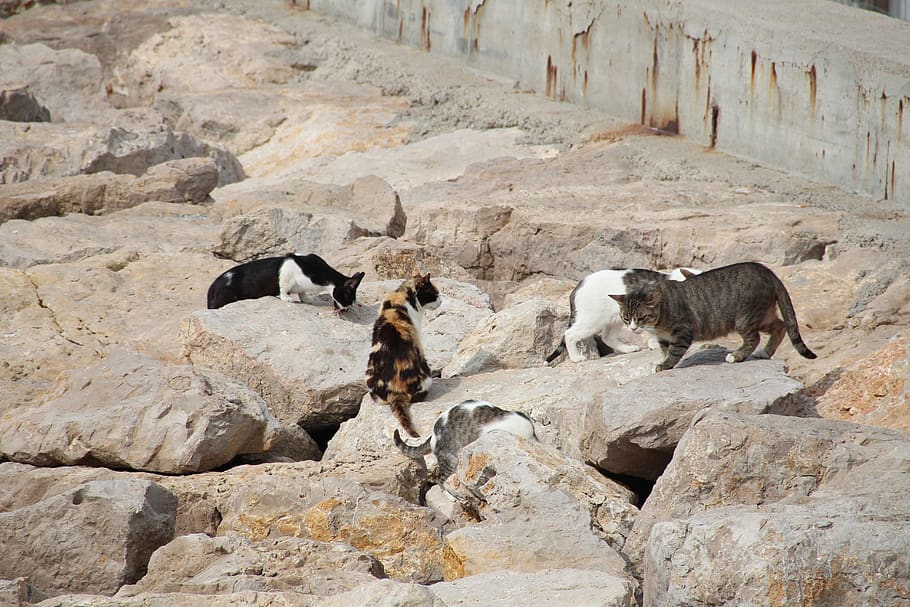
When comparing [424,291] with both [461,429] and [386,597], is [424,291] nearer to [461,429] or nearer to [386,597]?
[461,429]

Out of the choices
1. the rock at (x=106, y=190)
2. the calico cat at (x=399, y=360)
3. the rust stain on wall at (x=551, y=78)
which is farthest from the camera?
the rust stain on wall at (x=551, y=78)

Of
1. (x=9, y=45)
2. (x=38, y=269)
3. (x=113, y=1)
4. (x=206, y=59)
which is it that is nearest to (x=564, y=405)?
(x=38, y=269)

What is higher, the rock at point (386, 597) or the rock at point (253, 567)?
the rock at point (386, 597)

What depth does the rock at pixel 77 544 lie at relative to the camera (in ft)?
16.5

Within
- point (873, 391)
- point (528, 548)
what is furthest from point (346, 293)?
point (873, 391)

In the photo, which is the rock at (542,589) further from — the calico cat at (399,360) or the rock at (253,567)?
the calico cat at (399,360)

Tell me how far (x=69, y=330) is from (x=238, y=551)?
3710mm

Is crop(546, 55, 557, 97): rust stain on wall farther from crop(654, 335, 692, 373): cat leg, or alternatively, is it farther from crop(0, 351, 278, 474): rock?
crop(0, 351, 278, 474): rock

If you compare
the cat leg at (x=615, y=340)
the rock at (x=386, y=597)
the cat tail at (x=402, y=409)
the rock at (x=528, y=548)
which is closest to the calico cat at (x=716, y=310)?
the cat leg at (x=615, y=340)

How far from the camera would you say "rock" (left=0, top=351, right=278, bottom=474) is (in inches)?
237

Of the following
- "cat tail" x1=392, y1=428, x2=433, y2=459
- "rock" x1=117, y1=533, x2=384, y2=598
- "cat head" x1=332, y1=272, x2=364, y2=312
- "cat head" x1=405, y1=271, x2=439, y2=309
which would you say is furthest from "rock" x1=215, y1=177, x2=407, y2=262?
"rock" x1=117, y1=533, x2=384, y2=598

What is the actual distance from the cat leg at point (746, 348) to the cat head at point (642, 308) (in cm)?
44

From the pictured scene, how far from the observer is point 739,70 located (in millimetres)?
9703

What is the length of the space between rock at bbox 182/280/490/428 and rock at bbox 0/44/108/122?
281 inches
